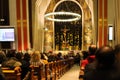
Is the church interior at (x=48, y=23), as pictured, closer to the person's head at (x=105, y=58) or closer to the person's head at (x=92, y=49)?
the person's head at (x=92, y=49)

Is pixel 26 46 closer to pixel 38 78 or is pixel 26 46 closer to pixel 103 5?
pixel 103 5

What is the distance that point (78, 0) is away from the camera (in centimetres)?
3041

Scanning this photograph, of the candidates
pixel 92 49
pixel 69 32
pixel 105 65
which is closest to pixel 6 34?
pixel 92 49

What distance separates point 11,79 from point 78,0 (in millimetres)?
24562

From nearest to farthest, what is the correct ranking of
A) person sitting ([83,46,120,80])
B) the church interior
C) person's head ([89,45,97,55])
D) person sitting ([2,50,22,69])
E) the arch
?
person sitting ([83,46,120,80]) < person's head ([89,45,97,55]) < person sitting ([2,50,22,69]) < the church interior < the arch

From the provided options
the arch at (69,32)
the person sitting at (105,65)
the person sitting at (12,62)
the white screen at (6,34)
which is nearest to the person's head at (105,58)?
the person sitting at (105,65)

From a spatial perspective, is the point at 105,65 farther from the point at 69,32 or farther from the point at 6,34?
the point at 69,32

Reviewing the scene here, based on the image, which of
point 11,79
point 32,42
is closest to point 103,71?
point 11,79

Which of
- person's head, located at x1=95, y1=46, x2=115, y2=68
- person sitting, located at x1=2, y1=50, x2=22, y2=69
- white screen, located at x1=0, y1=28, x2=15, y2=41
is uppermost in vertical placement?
person's head, located at x1=95, y1=46, x2=115, y2=68

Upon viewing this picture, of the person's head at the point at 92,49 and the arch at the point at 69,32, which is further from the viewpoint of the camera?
the arch at the point at 69,32

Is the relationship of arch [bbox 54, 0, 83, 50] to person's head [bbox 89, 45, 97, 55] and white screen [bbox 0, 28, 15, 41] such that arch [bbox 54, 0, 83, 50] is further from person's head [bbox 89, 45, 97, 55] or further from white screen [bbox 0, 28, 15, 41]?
person's head [bbox 89, 45, 97, 55]

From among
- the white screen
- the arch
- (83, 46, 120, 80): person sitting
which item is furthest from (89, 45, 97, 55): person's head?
the arch

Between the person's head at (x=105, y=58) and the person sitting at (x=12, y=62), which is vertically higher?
the person's head at (x=105, y=58)

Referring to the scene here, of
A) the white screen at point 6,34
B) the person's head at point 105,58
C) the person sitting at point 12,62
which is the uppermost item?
the person's head at point 105,58
